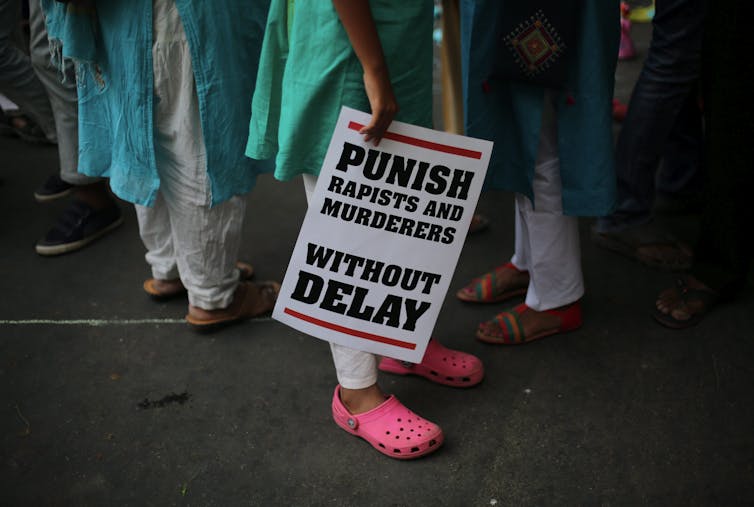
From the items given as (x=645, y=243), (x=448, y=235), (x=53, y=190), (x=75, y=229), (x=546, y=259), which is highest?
(x=448, y=235)

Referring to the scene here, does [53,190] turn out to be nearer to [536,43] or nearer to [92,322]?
[92,322]

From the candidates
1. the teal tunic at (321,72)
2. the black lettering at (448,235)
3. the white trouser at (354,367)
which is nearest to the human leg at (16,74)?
the teal tunic at (321,72)

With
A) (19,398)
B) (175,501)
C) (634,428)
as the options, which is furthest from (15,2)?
(634,428)

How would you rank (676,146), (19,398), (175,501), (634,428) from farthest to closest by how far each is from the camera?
(676,146)
(19,398)
(634,428)
(175,501)

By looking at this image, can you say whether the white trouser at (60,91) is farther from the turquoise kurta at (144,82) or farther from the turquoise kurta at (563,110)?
the turquoise kurta at (563,110)

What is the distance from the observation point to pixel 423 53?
1632 mm

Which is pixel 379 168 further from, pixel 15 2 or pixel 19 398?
pixel 15 2

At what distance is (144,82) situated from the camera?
6.45 ft

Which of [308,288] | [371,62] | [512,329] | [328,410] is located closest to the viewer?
[371,62]

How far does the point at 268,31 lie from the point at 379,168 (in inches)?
17.7

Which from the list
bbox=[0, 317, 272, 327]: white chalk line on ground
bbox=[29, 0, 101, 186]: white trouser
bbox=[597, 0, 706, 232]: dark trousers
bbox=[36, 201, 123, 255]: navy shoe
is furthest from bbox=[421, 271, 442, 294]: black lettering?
bbox=[36, 201, 123, 255]: navy shoe

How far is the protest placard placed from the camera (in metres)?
1.62

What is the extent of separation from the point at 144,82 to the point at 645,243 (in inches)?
81.6

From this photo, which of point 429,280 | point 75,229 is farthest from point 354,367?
point 75,229
